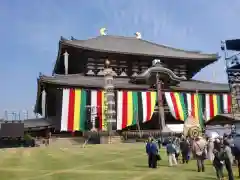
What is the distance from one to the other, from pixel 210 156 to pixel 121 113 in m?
29.7

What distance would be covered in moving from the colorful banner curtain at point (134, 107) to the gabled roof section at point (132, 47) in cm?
886

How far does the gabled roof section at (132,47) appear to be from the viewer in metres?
52.1

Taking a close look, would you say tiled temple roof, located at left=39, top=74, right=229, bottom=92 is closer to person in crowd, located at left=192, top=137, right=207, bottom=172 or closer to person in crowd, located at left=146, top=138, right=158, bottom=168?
person in crowd, located at left=146, top=138, right=158, bottom=168

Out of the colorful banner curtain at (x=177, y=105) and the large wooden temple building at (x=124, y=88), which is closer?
the large wooden temple building at (x=124, y=88)

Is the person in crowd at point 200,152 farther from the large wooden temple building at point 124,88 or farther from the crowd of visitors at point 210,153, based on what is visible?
the large wooden temple building at point 124,88

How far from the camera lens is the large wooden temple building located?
44.2 meters

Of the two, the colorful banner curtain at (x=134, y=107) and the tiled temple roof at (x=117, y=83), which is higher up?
the tiled temple roof at (x=117, y=83)

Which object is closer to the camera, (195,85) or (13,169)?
(13,169)

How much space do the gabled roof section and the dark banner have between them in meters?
13.7

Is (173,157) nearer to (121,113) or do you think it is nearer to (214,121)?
(214,121)

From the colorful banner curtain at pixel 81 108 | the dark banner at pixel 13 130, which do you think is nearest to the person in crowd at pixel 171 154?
the colorful banner curtain at pixel 81 108

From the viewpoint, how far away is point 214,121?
3052 cm

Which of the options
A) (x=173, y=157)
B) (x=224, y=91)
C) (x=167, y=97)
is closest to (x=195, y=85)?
(x=224, y=91)

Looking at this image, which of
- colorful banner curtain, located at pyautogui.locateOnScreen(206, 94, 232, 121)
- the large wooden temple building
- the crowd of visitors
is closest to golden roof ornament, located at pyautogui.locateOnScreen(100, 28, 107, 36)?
the large wooden temple building
